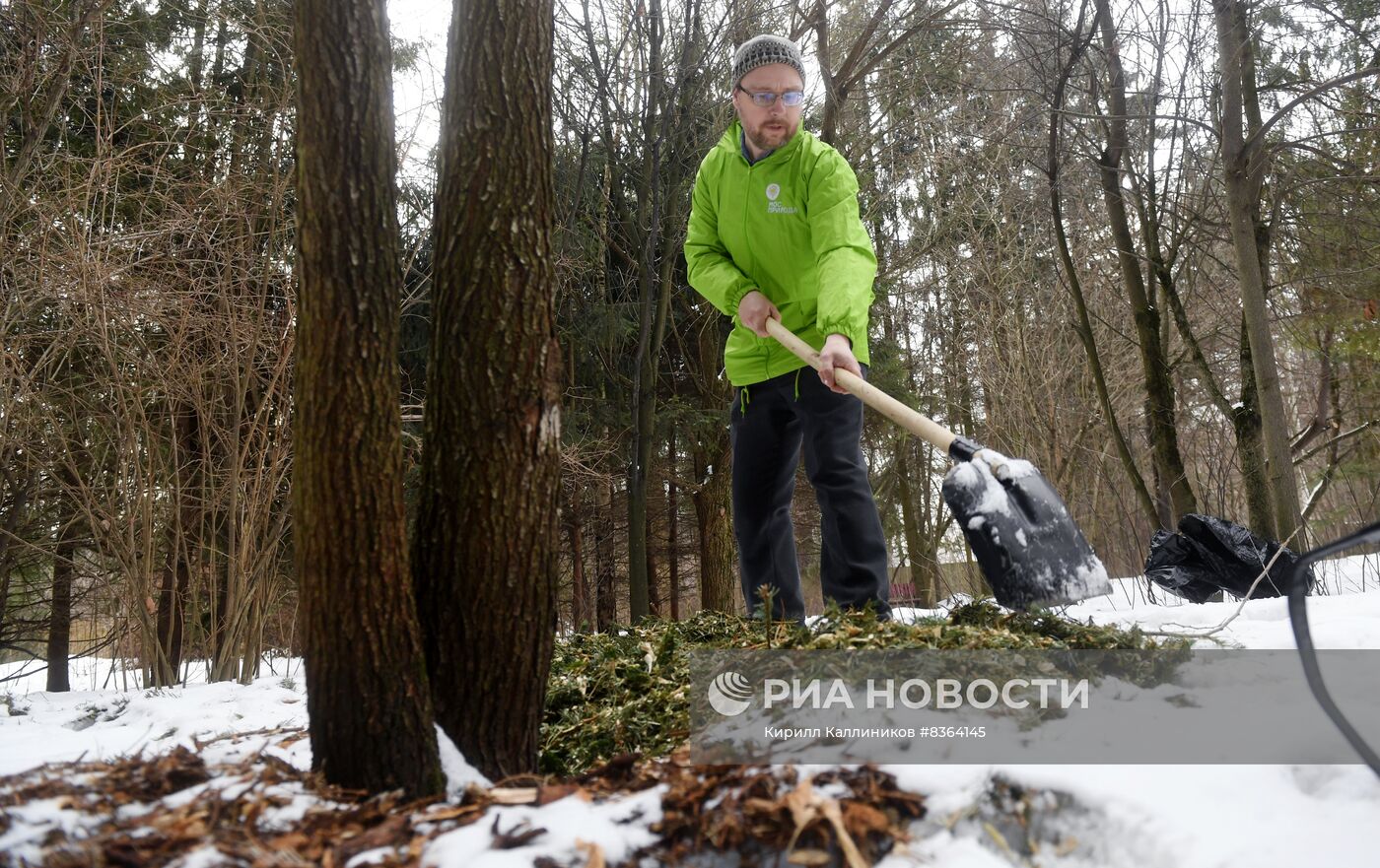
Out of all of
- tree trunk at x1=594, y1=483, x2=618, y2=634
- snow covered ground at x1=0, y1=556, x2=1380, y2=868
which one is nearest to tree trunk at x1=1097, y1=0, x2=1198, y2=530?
snow covered ground at x1=0, y1=556, x2=1380, y2=868

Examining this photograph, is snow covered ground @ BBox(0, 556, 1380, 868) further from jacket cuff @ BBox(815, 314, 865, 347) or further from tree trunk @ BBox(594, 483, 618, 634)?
tree trunk @ BBox(594, 483, 618, 634)

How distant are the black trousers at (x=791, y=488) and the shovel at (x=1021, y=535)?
0.54 meters

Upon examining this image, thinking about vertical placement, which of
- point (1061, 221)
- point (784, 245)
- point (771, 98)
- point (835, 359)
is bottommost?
point (835, 359)

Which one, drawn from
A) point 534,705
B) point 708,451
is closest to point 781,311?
point 534,705

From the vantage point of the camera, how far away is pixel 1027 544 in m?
2.24

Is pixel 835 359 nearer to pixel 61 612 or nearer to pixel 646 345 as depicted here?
pixel 646 345

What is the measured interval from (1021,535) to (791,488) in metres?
1.30

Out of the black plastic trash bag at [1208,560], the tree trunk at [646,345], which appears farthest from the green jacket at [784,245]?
the tree trunk at [646,345]

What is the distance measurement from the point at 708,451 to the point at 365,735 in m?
7.82

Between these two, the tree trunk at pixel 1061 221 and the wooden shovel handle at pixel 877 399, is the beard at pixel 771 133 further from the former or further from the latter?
the tree trunk at pixel 1061 221

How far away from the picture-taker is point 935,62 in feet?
27.7

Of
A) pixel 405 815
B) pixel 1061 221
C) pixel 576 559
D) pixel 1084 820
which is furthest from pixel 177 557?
pixel 576 559

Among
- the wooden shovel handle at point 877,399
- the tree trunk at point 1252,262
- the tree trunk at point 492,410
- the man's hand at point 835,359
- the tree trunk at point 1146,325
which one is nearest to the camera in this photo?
the tree trunk at point 492,410

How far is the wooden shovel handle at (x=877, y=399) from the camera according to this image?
245 centimetres
